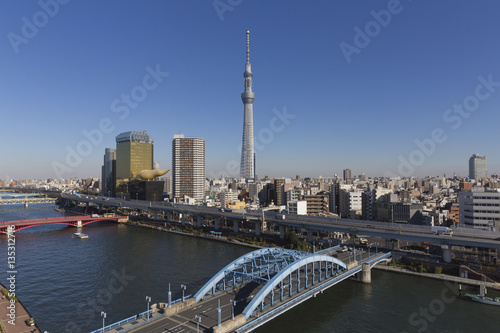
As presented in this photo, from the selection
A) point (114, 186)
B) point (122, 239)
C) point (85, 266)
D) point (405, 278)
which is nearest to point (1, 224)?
point (122, 239)

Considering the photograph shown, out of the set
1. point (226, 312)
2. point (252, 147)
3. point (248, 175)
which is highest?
point (252, 147)

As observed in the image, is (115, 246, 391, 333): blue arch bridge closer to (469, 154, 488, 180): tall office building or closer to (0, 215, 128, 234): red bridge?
(0, 215, 128, 234): red bridge

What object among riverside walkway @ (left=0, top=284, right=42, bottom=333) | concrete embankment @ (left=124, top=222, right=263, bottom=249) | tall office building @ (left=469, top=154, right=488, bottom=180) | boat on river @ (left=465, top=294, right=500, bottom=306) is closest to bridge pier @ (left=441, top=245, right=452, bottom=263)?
boat on river @ (left=465, top=294, right=500, bottom=306)

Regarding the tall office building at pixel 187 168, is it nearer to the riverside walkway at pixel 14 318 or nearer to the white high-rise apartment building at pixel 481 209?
the white high-rise apartment building at pixel 481 209

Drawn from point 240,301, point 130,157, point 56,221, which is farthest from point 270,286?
point 130,157

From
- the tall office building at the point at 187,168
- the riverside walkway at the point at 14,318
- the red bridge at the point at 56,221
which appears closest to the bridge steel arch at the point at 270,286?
the riverside walkway at the point at 14,318

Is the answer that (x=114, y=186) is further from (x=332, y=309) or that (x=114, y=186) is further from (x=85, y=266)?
(x=332, y=309)

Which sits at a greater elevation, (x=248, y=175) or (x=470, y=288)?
(x=248, y=175)
